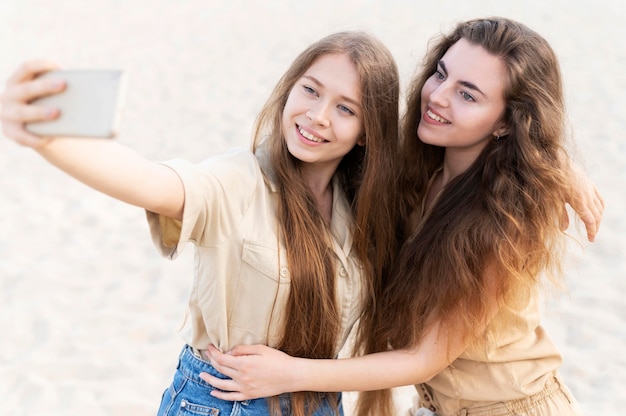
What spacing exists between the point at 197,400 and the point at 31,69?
39.5 inches

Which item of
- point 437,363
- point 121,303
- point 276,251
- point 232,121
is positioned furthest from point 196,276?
point 232,121

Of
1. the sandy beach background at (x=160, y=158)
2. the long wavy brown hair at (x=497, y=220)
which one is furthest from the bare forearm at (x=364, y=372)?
the sandy beach background at (x=160, y=158)

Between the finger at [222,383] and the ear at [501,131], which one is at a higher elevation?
the ear at [501,131]

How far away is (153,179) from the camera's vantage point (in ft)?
4.49

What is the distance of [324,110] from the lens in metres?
1.79

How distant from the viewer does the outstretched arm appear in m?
1.03

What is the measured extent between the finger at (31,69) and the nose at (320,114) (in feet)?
2.74

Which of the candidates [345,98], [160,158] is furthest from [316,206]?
[160,158]

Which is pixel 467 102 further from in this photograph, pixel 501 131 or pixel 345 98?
pixel 345 98

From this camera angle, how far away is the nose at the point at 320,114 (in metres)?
1.78

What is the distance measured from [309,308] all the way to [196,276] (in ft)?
0.96

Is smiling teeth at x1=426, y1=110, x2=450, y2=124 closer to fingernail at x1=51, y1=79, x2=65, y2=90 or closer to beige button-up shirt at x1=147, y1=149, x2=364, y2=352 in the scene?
beige button-up shirt at x1=147, y1=149, x2=364, y2=352

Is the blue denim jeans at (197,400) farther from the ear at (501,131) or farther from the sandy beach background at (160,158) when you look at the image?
the sandy beach background at (160,158)

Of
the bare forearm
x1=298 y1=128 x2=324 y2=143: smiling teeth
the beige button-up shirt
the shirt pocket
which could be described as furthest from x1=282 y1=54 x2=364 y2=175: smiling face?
the bare forearm
